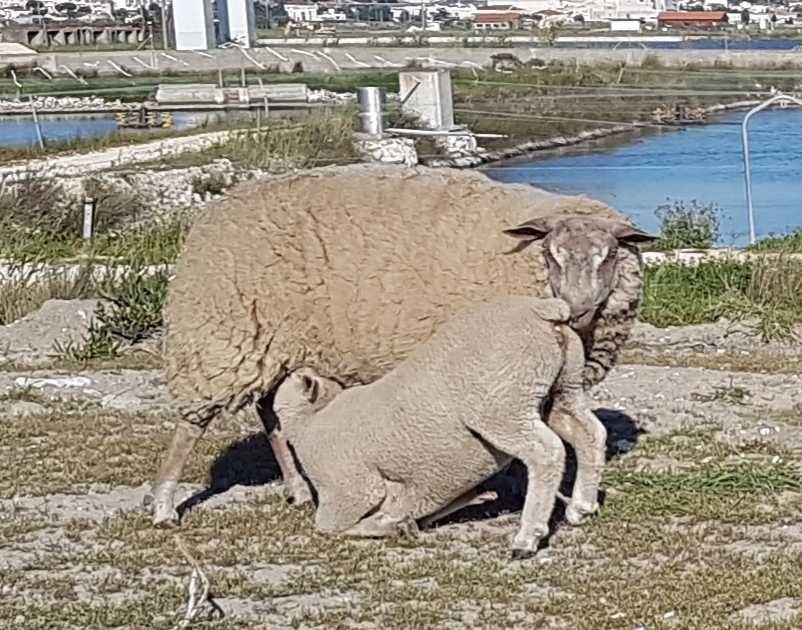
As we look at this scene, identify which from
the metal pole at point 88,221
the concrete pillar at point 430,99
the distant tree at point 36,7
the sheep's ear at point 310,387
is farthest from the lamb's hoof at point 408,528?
the distant tree at point 36,7

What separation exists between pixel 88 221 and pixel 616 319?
1345 centimetres

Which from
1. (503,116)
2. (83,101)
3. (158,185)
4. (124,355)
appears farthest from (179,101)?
(124,355)

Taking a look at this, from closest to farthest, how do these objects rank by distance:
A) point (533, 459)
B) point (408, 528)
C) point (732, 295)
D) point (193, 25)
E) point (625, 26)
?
point (533, 459), point (408, 528), point (732, 295), point (193, 25), point (625, 26)

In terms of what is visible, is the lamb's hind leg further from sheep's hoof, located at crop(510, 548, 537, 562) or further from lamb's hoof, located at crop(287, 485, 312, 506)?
lamb's hoof, located at crop(287, 485, 312, 506)

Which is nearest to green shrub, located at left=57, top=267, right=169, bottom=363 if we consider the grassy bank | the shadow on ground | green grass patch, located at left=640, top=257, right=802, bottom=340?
the shadow on ground

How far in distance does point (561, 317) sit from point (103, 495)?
3060 mm

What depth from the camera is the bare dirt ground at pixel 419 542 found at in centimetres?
723

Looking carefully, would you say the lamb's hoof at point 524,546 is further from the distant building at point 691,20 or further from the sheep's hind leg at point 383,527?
the distant building at point 691,20

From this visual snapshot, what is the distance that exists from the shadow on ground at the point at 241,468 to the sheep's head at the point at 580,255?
2.47 meters

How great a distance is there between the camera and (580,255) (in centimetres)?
844

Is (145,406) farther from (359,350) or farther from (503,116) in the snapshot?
(503,116)

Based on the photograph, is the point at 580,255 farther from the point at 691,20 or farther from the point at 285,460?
the point at 691,20

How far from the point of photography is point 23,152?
37188mm

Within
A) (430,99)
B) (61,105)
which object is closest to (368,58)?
(61,105)
